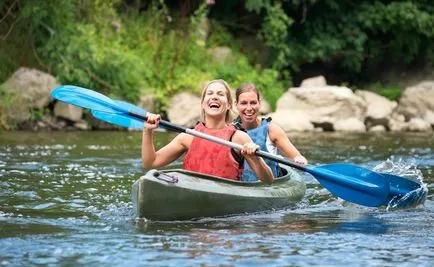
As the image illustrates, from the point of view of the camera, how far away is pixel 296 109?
15.7 m

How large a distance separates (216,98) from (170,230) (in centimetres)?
100

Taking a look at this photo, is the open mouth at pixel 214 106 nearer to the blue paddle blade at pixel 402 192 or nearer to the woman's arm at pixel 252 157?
the woman's arm at pixel 252 157

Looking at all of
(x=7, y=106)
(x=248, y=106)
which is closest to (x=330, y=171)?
(x=248, y=106)

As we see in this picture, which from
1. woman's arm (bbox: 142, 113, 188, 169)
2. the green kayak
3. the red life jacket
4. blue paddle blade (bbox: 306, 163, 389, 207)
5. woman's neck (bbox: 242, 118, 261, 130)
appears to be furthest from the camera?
woman's neck (bbox: 242, 118, 261, 130)

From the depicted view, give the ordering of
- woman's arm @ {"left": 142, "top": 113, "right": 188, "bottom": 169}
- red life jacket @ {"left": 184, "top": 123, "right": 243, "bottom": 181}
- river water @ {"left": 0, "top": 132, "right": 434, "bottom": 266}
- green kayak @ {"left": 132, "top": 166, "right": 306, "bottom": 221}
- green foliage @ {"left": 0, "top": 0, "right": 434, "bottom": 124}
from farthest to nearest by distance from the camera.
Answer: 1. green foliage @ {"left": 0, "top": 0, "right": 434, "bottom": 124}
2. red life jacket @ {"left": 184, "top": 123, "right": 243, "bottom": 181}
3. woman's arm @ {"left": 142, "top": 113, "right": 188, "bottom": 169}
4. green kayak @ {"left": 132, "top": 166, "right": 306, "bottom": 221}
5. river water @ {"left": 0, "top": 132, "right": 434, "bottom": 266}

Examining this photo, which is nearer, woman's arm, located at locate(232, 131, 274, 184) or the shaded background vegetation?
woman's arm, located at locate(232, 131, 274, 184)

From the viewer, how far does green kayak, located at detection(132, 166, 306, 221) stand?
5.88m

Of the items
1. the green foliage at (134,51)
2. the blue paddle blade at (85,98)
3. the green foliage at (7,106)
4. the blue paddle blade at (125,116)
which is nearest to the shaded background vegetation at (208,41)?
the green foliage at (134,51)

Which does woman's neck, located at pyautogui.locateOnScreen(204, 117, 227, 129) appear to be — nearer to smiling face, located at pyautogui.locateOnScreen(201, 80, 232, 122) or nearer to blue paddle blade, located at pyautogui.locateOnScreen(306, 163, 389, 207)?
smiling face, located at pyautogui.locateOnScreen(201, 80, 232, 122)

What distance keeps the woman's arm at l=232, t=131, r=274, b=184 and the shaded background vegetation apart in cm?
773

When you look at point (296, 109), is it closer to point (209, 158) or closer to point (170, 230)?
point (209, 158)

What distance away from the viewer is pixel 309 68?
64.1ft

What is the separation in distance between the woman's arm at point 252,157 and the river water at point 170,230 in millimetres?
262

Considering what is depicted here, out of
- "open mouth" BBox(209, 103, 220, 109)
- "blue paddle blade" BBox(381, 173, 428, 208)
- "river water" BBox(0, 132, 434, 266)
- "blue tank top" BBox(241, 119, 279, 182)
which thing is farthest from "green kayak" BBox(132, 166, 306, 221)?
"blue paddle blade" BBox(381, 173, 428, 208)
